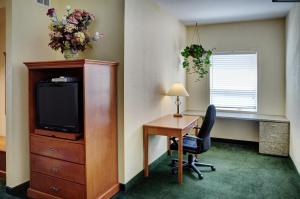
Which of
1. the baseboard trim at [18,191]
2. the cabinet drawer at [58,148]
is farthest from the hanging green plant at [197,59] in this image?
the baseboard trim at [18,191]

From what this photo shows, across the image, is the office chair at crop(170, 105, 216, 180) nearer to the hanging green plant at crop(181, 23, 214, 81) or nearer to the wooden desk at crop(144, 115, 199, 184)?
the wooden desk at crop(144, 115, 199, 184)

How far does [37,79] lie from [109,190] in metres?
1.58

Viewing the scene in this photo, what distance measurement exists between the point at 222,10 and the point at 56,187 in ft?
12.0

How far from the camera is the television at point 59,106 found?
2.55 m

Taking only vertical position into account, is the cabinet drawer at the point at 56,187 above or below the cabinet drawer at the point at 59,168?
below

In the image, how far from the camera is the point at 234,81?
5.09 meters

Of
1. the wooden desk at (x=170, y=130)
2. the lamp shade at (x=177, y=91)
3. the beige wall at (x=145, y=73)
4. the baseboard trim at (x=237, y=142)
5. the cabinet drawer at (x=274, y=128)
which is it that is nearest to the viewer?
the beige wall at (x=145, y=73)

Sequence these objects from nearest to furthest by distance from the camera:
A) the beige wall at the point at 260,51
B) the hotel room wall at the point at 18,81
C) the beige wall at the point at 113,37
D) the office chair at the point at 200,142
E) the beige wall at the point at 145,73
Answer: the hotel room wall at the point at 18,81 < the beige wall at the point at 113,37 < the beige wall at the point at 145,73 < the office chair at the point at 200,142 < the beige wall at the point at 260,51

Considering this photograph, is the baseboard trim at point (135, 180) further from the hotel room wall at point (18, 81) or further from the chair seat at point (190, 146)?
the hotel room wall at point (18, 81)

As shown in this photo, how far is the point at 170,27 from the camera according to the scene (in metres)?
4.46

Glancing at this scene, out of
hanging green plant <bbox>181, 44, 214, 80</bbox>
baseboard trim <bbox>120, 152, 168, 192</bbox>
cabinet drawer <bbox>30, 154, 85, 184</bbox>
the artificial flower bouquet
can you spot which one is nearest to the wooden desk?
baseboard trim <bbox>120, 152, 168, 192</bbox>

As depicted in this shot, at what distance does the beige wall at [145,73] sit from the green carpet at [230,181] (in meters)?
0.26

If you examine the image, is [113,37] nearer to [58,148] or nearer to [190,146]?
[58,148]

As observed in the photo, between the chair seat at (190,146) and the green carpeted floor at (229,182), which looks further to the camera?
the chair seat at (190,146)
